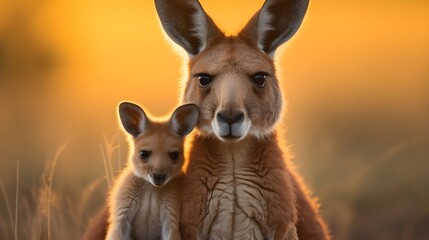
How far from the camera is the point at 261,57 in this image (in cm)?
988

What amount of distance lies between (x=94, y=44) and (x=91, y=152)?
2.52m

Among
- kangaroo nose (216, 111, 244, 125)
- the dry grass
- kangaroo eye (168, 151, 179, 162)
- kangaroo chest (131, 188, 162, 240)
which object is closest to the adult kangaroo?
kangaroo nose (216, 111, 244, 125)

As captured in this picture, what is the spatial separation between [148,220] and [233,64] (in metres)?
1.17

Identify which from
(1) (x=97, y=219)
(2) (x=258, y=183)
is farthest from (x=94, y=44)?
(2) (x=258, y=183)

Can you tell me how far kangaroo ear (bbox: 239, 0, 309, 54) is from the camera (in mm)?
10086

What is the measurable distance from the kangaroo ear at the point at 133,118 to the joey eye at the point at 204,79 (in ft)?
1.89

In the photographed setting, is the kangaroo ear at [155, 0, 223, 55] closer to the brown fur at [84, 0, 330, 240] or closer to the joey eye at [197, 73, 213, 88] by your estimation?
the brown fur at [84, 0, 330, 240]

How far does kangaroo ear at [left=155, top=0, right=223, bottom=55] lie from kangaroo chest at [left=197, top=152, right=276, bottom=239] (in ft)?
3.36

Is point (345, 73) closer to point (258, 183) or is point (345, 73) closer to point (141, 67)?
point (141, 67)

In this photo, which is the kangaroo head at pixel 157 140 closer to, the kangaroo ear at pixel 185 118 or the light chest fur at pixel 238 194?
the kangaroo ear at pixel 185 118

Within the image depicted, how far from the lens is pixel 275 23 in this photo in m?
10.3

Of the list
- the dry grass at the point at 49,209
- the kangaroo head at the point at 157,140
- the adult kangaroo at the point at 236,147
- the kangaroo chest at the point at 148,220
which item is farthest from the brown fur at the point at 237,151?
the dry grass at the point at 49,209

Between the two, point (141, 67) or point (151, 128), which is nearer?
point (151, 128)

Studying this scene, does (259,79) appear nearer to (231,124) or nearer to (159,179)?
(231,124)
